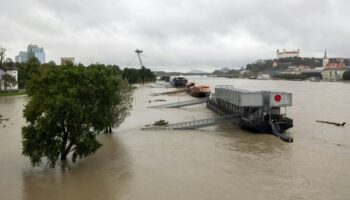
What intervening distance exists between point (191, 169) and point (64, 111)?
29.4ft

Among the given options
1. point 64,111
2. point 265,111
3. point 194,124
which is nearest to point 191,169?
point 64,111

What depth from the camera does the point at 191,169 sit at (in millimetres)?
28797

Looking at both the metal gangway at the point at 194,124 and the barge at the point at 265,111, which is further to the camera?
the metal gangway at the point at 194,124

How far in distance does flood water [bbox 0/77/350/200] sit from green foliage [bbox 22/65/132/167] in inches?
65.1

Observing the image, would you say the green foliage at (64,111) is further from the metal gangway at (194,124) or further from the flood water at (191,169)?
the metal gangway at (194,124)

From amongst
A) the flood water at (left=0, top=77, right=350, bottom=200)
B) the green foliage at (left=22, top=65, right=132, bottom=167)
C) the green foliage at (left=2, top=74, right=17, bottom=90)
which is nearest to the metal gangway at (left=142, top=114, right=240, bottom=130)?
the flood water at (left=0, top=77, right=350, bottom=200)

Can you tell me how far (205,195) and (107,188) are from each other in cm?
563

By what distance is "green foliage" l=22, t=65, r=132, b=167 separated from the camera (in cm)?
2697

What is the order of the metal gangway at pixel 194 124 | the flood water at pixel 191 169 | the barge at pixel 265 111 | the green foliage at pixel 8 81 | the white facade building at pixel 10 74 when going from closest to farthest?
the flood water at pixel 191 169 < the barge at pixel 265 111 < the metal gangway at pixel 194 124 < the green foliage at pixel 8 81 < the white facade building at pixel 10 74

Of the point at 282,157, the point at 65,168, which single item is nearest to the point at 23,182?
the point at 65,168

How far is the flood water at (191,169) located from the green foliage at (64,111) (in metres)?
1.65

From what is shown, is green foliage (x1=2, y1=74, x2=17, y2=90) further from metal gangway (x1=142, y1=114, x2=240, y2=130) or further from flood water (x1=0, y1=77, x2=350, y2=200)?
metal gangway (x1=142, y1=114, x2=240, y2=130)

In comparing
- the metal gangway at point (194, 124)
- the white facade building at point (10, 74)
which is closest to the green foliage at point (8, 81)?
the white facade building at point (10, 74)

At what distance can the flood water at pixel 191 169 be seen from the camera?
23938 mm
